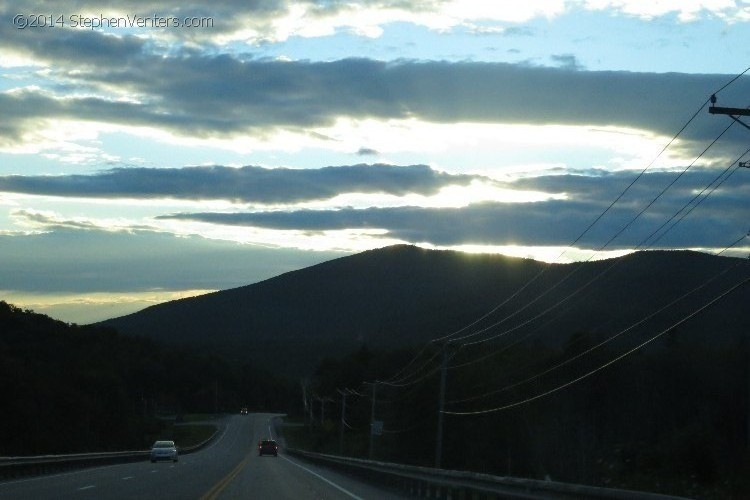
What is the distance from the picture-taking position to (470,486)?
86.0ft

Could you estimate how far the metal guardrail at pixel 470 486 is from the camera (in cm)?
1794

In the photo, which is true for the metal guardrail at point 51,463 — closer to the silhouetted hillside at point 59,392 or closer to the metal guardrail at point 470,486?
the silhouetted hillside at point 59,392

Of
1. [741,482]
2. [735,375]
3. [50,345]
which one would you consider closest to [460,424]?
[735,375]

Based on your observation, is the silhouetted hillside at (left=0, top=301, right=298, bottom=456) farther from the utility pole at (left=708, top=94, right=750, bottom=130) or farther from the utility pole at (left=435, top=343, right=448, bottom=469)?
the utility pole at (left=708, top=94, right=750, bottom=130)

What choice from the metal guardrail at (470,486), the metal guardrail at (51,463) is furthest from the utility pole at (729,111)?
the metal guardrail at (51,463)

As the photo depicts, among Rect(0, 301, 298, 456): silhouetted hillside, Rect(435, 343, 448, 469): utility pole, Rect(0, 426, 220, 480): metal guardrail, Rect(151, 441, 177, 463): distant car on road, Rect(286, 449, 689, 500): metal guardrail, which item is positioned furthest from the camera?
Rect(0, 301, 298, 456): silhouetted hillside

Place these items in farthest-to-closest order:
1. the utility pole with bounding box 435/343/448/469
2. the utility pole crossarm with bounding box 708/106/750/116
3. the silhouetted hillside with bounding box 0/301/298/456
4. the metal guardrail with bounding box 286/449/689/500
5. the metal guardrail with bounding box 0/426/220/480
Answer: the silhouetted hillside with bounding box 0/301/298/456 < the utility pole with bounding box 435/343/448/469 < the metal guardrail with bounding box 0/426/220/480 < the utility pole crossarm with bounding box 708/106/750/116 < the metal guardrail with bounding box 286/449/689/500

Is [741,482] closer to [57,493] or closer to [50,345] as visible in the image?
[57,493]

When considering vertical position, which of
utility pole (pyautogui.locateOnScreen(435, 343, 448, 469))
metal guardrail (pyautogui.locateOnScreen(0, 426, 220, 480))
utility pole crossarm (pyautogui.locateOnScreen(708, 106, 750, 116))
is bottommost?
metal guardrail (pyautogui.locateOnScreen(0, 426, 220, 480))

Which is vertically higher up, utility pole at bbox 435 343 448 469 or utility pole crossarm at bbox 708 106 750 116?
utility pole crossarm at bbox 708 106 750 116

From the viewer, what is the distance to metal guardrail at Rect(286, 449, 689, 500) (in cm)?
1794

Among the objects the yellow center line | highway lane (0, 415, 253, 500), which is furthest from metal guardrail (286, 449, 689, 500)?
highway lane (0, 415, 253, 500)

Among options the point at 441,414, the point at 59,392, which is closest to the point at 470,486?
the point at 441,414

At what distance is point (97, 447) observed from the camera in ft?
304
